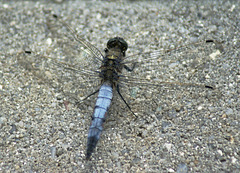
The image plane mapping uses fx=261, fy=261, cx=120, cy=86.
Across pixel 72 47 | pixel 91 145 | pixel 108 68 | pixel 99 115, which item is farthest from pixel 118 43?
pixel 91 145

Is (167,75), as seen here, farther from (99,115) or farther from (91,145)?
(91,145)

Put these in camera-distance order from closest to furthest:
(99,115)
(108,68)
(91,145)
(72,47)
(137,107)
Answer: (91,145), (99,115), (137,107), (108,68), (72,47)

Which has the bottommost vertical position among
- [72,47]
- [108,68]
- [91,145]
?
[91,145]

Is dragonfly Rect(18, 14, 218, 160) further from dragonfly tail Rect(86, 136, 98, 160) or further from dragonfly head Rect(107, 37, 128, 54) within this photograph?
dragonfly tail Rect(86, 136, 98, 160)

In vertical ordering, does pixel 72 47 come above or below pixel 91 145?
above

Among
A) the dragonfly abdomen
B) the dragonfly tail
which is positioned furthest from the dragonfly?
the dragonfly tail

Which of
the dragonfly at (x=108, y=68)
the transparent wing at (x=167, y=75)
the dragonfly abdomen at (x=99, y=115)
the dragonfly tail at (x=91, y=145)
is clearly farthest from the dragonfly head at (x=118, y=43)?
the dragonfly tail at (x=91, y=145)

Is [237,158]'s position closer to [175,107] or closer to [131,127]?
[175,107]
